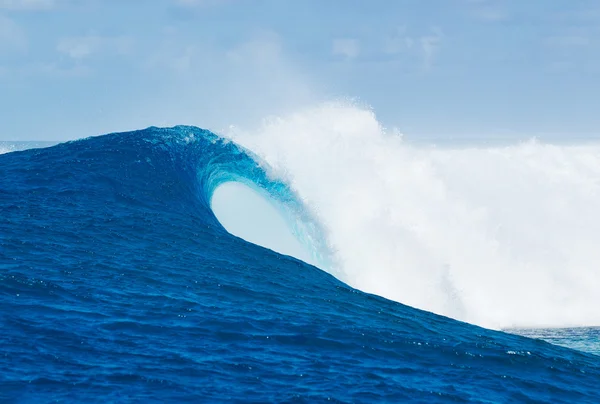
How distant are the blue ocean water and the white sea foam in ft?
19.5

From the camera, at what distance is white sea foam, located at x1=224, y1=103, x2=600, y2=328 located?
23.7 metres

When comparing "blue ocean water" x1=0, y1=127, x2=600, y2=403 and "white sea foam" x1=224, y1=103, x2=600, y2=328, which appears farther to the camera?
"white sea foam" x1=224, y1=103, x2=600, y2=328

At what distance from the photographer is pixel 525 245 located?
28.6m

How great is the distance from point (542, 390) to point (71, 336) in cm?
823

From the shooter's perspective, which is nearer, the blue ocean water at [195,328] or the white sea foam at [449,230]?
the blue ocean water at [195,328]

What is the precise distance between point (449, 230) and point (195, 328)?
16.4m

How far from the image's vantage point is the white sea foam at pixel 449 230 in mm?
23688

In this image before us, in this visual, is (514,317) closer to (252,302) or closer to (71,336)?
(252,302)

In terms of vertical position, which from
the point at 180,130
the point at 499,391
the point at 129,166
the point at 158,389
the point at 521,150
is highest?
the point at 521,150

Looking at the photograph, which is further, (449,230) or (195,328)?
(449,230)

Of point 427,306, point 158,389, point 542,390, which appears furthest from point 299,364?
point 427,306

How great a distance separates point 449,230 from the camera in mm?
27156

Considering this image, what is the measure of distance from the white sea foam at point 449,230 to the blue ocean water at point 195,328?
19.5ft

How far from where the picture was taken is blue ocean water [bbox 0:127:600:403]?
10.5 meters
